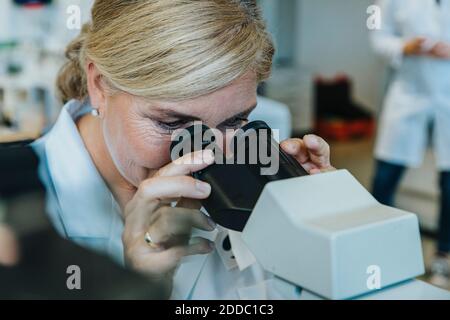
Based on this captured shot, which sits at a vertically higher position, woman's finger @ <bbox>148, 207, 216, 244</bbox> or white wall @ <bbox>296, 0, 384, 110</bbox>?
white wall @ <bbox>296, 0, 384, 110</bbox>

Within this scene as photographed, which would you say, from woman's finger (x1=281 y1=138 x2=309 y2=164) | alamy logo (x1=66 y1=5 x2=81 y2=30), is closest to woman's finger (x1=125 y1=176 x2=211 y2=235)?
→ woman's finger (x1=281 y1=138 x2=309 y2=164)

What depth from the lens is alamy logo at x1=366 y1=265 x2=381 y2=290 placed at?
48cm

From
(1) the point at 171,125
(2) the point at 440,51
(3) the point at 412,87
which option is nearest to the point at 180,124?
(1) the point at 171,125

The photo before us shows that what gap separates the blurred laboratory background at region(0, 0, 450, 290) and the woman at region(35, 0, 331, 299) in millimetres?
80

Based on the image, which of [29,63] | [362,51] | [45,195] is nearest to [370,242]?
[45,195]

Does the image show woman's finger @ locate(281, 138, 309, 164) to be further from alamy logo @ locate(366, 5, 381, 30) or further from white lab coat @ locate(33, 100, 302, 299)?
alamy logo @ locate(366, 5, 381, 30)

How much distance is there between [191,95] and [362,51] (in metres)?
0.73

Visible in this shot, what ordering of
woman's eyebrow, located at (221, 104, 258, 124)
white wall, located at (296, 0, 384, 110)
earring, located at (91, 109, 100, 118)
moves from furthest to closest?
white wall, located at (296, 0, 384, 110) < earring, located at (91, 109, 100, 118) < woman's eyebrow, located at (221, 104, 258, 124)

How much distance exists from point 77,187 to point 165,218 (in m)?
0.19

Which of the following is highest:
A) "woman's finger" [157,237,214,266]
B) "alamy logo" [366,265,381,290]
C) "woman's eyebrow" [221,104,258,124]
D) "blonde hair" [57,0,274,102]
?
"blonde hair" [57,0,274,102]

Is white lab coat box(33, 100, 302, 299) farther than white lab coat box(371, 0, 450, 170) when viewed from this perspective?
No

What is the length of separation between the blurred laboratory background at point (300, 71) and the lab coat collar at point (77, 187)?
96 mm

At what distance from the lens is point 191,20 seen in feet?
2.33

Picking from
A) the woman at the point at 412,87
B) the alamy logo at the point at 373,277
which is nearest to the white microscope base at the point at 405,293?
the alamy logo at the point at 373,277
